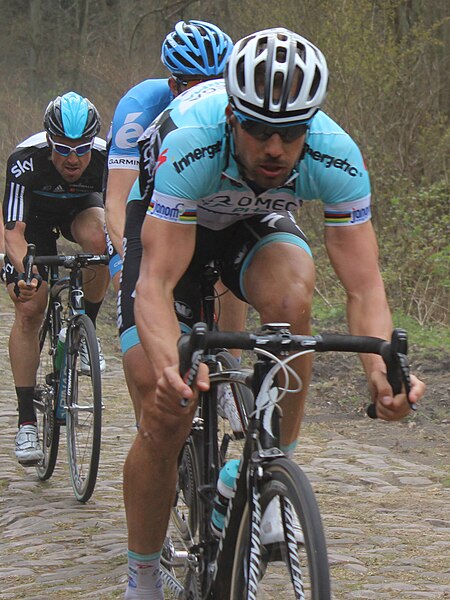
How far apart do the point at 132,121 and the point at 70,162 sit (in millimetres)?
1249

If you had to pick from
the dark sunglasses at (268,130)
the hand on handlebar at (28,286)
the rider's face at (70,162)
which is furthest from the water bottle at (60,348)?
the dark sunglasses at (268,130)

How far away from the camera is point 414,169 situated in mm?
14531

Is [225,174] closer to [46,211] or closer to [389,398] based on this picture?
[389,398]

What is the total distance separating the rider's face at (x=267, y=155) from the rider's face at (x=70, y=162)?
336cm

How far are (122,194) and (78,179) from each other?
4.54ft

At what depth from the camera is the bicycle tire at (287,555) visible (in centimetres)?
298

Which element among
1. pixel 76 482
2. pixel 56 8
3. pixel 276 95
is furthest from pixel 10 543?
pixel 56 8

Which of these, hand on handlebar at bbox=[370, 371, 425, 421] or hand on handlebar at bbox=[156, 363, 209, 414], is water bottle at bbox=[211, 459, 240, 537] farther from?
hand on handlebar at bbox=[370, 371, 425, 421]

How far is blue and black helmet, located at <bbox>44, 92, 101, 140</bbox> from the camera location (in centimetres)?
676

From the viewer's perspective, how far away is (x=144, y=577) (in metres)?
4.15

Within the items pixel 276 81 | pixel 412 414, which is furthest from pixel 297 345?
pixel 412 414

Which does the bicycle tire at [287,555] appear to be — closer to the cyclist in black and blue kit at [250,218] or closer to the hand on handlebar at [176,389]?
the cyclist in black and blue kit at [250,218]

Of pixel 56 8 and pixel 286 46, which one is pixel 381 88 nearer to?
pixel 286 46

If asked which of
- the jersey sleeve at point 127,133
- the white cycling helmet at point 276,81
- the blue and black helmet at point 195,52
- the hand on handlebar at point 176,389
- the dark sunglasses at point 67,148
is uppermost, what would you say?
the blue and black helmet at point 195,52
